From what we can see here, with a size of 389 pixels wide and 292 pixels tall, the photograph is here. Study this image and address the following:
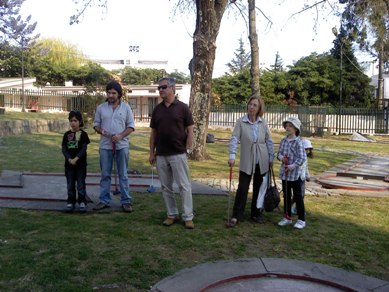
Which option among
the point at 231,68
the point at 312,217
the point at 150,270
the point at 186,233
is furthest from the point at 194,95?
the point at 231,68

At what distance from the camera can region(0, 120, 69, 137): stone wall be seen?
68.5 ft

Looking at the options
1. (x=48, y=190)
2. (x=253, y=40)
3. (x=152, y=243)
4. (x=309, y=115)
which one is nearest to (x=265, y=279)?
(x=152, y=243)

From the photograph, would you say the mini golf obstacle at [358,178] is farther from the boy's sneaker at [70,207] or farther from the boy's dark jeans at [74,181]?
the boy's sneaker at [70,207]

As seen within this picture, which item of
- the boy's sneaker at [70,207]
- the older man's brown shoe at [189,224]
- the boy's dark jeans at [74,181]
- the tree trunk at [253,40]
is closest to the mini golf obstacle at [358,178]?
the older man's brown shoe at [189,224]

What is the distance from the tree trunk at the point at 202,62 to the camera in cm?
1230

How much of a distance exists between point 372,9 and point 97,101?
14855 millimetres

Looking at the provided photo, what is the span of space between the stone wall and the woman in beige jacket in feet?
55.3

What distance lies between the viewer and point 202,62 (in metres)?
12.4

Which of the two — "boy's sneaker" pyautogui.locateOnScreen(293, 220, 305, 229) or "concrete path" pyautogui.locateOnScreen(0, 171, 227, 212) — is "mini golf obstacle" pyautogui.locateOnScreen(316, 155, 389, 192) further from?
"boy's sneaker" pyautogui.locateOnScreen(293, 220, 305, 229)

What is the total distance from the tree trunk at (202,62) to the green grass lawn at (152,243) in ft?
16.4

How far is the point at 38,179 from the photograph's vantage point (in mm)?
9109

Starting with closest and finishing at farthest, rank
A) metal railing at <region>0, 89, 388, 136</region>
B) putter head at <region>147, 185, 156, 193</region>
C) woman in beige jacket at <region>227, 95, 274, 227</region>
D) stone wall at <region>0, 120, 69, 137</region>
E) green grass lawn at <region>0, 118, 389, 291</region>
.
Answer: green grass lawn at <region>0, 118, 389, 291</region> → woman in beige jacket at <region>227, 95, 274, 227</region> → putter head at <region>147, 185, 156, 193</region> → stone wall at <region>0, 120, 69, 137</region> → metal railing at <region>0, 89, 388, 136</region>

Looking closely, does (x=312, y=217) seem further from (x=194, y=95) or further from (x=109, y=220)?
(x=194, y=95)

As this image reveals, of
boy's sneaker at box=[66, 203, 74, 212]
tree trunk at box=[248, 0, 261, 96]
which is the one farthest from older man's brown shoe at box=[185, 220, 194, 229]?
tree trunk at box=[248, 0, 261, 96]
